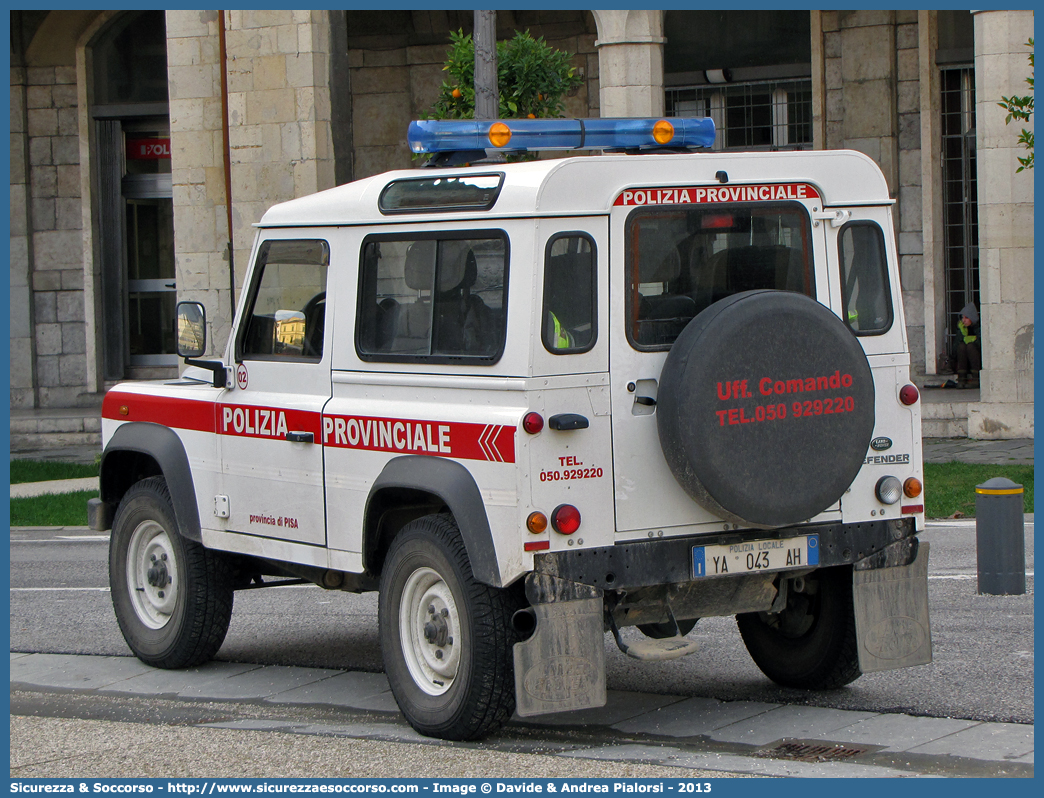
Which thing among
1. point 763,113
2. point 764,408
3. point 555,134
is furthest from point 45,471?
point 764,408

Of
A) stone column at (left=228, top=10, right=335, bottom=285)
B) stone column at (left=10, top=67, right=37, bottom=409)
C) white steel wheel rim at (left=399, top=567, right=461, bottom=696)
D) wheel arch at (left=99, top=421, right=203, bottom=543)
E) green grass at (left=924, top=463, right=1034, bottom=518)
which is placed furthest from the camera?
stone column at (left=10, top=67, right=37, bottom=409)

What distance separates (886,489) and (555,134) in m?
2.20

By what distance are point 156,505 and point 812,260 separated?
3.71 m

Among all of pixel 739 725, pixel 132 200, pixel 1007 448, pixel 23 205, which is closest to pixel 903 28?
pixel 1007 448

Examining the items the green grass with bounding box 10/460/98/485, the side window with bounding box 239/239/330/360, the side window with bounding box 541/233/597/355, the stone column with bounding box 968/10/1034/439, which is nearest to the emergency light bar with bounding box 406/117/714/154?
the side window with bounding box 239/239/330/360

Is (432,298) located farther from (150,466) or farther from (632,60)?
(632,60)

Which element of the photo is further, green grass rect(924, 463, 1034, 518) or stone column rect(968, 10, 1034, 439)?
stone column rect(968, 10, 1034, 439)

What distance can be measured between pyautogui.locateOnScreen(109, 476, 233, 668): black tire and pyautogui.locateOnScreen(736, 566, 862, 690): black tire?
8.94 ft

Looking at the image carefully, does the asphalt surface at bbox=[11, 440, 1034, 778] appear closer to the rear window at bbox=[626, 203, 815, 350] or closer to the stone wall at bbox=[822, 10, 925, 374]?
the rear window at bbox=[626, 203, 815, 350]

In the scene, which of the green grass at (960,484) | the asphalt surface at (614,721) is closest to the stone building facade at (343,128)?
the green grass at (960,484)

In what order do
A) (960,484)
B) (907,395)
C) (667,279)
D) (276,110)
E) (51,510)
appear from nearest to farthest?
(667,279), (907,395), (960,484), (51,510), (276,110)

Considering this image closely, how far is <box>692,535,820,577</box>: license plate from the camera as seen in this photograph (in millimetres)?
5949

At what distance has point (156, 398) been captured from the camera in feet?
25.6

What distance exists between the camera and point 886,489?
6.31m
